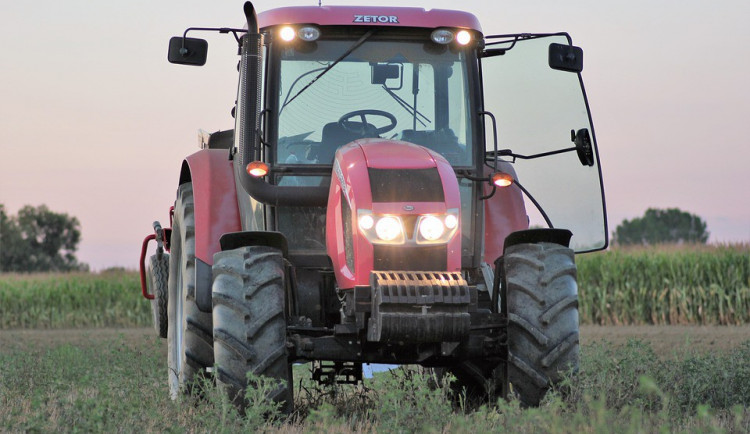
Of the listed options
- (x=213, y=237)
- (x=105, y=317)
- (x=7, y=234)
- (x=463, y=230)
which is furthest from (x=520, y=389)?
(x=7, y=234)

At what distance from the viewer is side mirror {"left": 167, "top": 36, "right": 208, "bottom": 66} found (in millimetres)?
6973

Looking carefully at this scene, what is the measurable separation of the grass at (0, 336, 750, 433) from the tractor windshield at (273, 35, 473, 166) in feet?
5.24

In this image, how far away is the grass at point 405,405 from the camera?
5574 millimetres

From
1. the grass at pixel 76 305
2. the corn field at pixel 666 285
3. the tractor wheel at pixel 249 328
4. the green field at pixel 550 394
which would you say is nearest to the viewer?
the green field at pixel 550 394

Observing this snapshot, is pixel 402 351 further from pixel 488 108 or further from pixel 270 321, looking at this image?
pixel 488 108

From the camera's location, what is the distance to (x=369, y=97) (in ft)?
23.9

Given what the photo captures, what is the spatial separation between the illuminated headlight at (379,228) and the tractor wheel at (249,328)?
582mm

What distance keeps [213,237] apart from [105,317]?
770 inches

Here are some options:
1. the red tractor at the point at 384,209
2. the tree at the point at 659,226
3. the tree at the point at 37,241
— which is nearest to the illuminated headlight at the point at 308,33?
the red tractor at the point at 384,209

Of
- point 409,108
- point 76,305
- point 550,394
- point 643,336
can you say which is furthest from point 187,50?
point 76,305

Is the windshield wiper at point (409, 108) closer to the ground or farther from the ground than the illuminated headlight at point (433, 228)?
farther from the ground

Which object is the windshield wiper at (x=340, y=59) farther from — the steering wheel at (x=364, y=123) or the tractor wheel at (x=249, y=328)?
the tractor wheel at (x=249, y=328)

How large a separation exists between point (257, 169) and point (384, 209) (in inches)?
39.3

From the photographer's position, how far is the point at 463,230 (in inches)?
288
